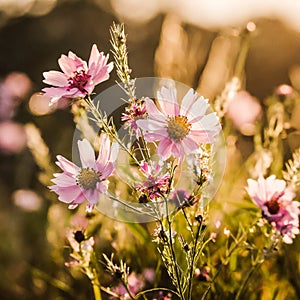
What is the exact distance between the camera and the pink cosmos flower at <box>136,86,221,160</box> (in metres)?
0.74

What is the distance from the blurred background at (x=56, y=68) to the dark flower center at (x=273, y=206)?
35 cm

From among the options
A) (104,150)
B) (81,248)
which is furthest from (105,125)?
(81,248)

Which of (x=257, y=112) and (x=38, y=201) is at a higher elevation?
(x=257, y=112)

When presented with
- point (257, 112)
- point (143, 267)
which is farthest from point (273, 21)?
point (143, 267)

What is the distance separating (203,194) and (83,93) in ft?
0.69

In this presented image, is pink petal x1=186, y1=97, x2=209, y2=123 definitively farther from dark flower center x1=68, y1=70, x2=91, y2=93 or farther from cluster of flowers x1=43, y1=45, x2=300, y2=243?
dark flower center x1=68, y1=70, x2=91, y2=93

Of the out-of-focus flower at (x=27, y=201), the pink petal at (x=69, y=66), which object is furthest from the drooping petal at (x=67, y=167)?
the out-of-focus flower at (x=27, y=201)

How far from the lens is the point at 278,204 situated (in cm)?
97

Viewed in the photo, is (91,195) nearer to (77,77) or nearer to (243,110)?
(77,77)

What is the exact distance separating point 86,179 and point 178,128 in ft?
0.41

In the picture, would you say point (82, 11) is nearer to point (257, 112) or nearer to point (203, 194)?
point (257, 112)

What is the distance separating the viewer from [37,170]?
3373 millimetres

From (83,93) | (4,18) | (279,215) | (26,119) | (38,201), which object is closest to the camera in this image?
(83,93)

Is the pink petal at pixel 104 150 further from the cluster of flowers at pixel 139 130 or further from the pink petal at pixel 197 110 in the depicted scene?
the pink petal at pixel 197 110
